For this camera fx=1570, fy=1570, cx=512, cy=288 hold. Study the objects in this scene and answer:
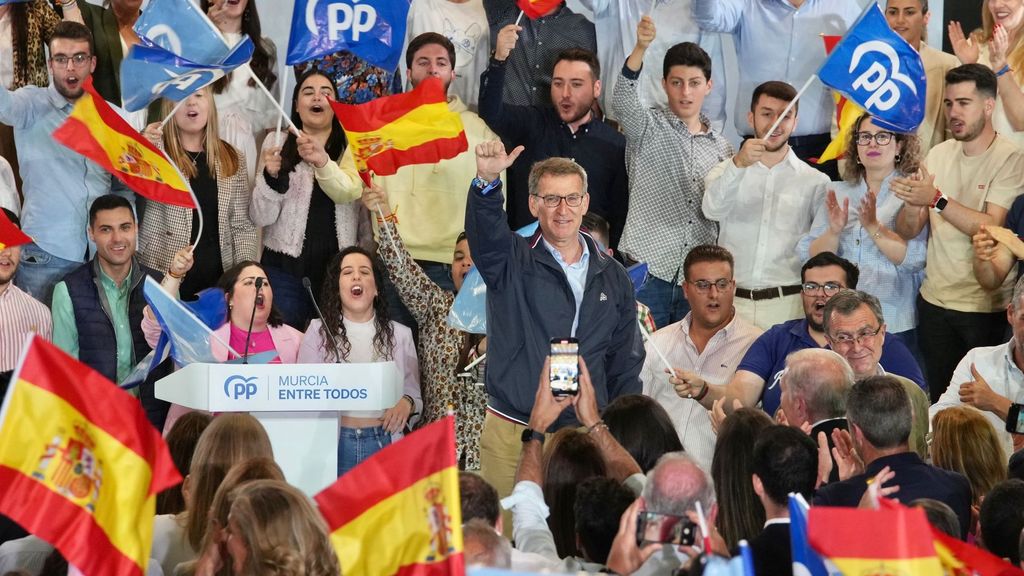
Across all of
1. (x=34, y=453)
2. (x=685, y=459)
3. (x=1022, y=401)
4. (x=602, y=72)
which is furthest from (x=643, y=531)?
(x=602, y=72)

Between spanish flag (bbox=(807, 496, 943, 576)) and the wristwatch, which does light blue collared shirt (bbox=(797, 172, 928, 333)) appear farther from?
spanish flag (bbox=(807, 496, 943, 576))

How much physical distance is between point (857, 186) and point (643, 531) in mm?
4644

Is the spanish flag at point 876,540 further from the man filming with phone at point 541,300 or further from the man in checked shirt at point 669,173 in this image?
the man in checked shirt at point 669,173

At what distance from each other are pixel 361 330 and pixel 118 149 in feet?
4.89

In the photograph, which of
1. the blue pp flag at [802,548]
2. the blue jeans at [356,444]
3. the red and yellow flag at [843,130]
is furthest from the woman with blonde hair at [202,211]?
the blue pp flag at [802,548]

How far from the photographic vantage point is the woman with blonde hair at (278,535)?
393 cm

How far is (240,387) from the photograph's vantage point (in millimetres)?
6191

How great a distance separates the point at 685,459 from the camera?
4359 millimetres

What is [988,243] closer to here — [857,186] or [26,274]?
[857,186]

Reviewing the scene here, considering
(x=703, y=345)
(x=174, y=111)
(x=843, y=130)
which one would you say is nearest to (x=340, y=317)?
(x=174, y=111)

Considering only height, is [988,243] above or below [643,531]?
above

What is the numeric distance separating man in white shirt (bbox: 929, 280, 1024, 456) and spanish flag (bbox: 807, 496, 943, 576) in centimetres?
321

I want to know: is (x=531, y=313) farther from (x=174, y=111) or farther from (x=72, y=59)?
(x=72, y=59)

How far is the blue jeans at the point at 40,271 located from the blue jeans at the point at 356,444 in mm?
1841
